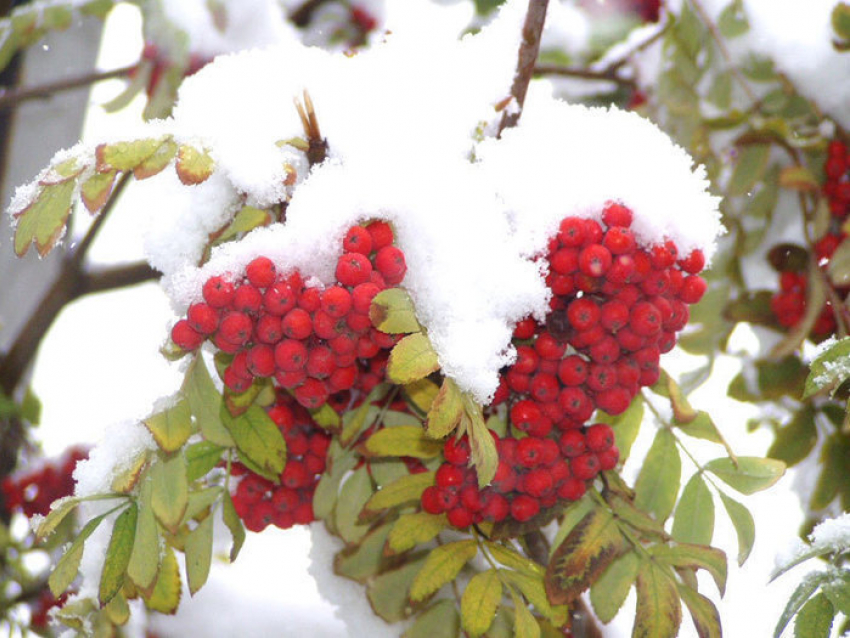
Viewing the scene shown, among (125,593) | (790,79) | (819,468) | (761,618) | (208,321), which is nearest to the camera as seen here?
(208,321)

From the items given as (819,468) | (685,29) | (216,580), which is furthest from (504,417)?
(685,29)

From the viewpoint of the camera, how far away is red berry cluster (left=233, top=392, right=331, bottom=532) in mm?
896

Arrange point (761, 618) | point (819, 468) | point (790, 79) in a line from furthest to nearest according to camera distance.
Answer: point (790, 79)
point (819, 468)
point (761, 618)

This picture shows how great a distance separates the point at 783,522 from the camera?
3.97 feet

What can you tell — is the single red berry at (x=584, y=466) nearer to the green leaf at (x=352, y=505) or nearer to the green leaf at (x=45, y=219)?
the green leaf at (x=352, y=505)

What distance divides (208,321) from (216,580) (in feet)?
2.64

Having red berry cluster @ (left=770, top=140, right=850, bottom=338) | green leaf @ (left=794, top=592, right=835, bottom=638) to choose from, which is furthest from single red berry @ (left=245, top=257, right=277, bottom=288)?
red berry cluster @ (left=770, top=140, right=850, bottom=338)

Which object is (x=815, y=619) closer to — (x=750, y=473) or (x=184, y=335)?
(x=750, y=473)

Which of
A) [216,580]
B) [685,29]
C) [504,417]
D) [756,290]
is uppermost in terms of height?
[685,29]

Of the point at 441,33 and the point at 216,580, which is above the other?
the point at 441,33

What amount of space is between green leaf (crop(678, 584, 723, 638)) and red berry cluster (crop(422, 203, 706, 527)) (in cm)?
14

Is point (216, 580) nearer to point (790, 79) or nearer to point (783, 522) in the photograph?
point (783, 522)

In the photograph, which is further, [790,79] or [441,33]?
[790,79]

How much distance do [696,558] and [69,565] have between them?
570 mm
